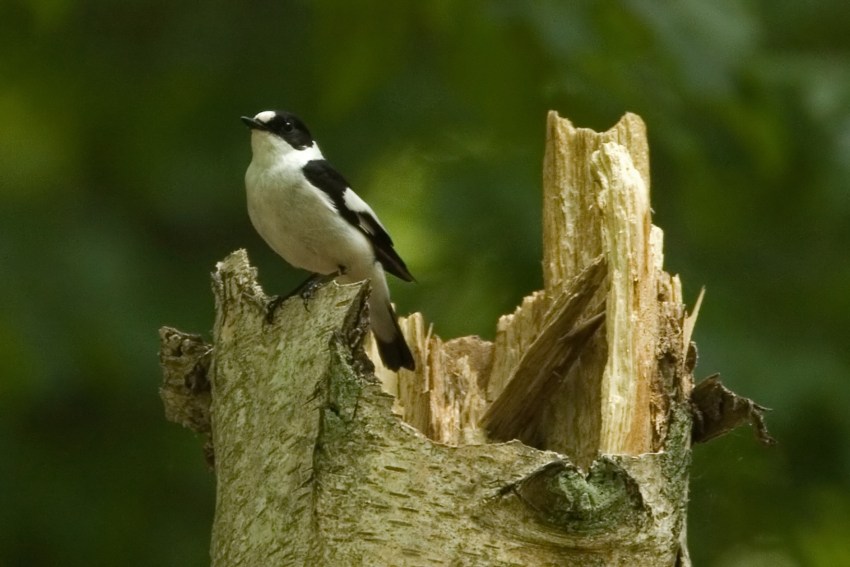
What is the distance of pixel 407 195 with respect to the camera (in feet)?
22.9

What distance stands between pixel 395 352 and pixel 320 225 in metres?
0.68

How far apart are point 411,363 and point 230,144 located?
2.53 metres

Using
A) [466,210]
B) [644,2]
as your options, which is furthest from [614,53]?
[466,210]

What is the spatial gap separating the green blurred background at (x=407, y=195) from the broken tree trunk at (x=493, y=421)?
82 cm

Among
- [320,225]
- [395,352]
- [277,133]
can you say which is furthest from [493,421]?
[277,133]

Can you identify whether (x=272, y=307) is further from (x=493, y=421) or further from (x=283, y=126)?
(x=283, y=126)

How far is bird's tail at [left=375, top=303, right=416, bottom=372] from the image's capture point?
14.7 ft

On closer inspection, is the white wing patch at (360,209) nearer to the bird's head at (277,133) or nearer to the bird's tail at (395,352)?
the bird's head at (277,133)

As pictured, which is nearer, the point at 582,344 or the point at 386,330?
the point at 582,344

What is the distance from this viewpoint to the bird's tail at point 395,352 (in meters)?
4.47

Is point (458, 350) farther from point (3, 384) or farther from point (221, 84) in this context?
point (221, 84)

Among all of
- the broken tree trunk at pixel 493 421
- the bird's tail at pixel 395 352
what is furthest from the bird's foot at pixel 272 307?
the bird's tail at pixel 395 352

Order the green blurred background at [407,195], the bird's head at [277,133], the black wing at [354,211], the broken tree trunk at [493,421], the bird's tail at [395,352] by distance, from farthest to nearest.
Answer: the bird's head at [277,133]
the black wing at [354,211]
the green blurred background at [407,195]
the bird's tail at [395,352]
the broken tree trunk at [493,421]

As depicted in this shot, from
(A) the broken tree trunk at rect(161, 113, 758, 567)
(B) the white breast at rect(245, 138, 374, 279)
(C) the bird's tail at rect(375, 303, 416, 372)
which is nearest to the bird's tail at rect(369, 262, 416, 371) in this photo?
(C) the bird's tail at rect(375, 303, 416, 372)
